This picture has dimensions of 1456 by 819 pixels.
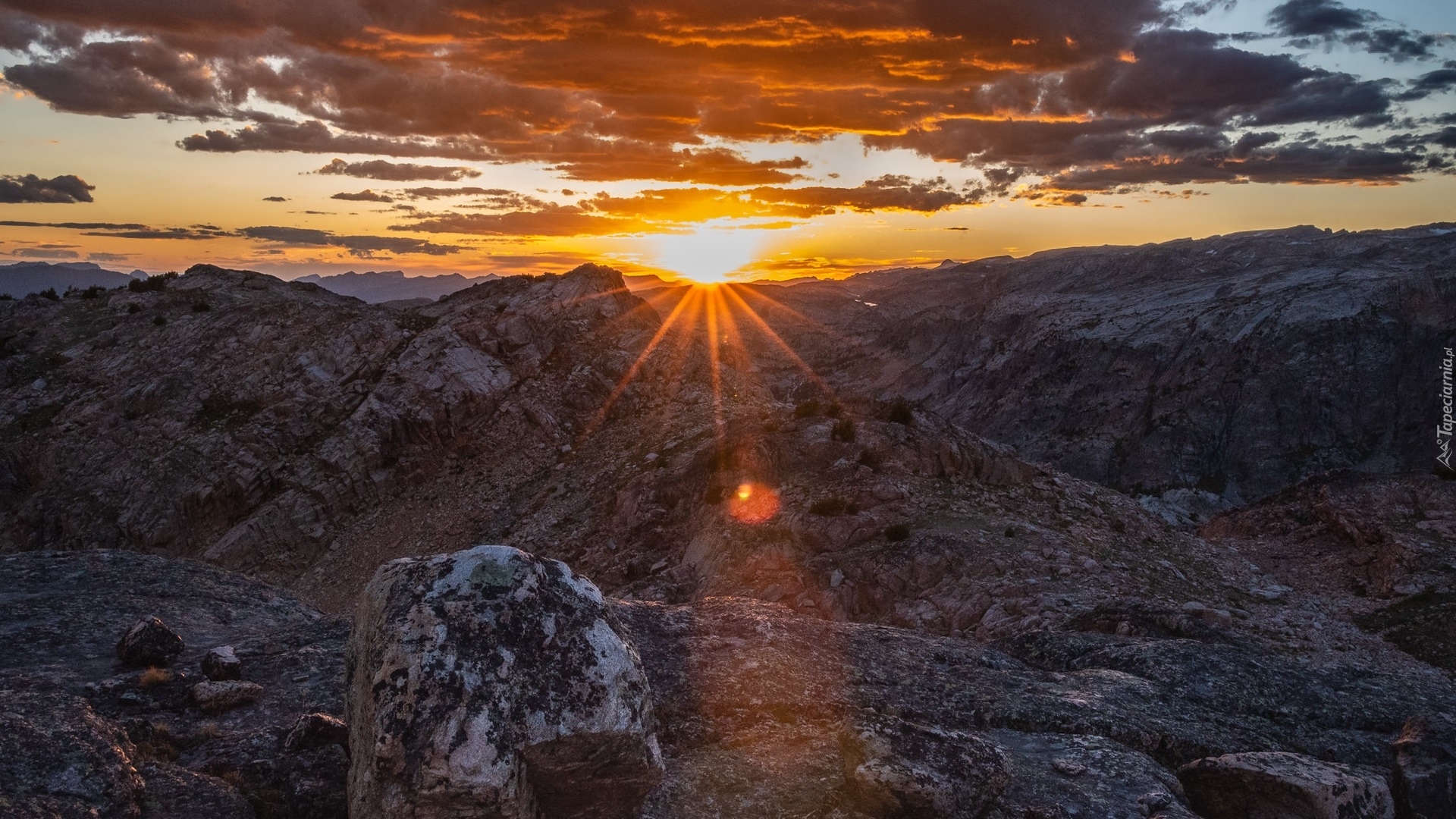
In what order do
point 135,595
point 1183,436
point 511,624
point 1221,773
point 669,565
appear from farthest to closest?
point 1183,436
point 669,565
point 135,595
point 1221,773
point 511,624

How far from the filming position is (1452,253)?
99.2m

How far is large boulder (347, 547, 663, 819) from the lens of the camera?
23.8ft

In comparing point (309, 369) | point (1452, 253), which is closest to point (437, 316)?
point (309, 369)

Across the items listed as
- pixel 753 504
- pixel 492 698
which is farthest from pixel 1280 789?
pixel 753 504

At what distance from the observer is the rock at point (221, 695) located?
11078 mm

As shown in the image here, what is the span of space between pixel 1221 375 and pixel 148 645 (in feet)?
295

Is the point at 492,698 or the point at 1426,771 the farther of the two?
the point at 1426,771

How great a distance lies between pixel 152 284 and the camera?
5056 cm

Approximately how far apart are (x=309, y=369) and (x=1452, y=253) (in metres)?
132

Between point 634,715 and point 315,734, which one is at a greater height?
point 634,715

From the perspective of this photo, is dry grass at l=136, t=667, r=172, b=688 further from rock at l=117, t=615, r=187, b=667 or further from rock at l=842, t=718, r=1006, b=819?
rock at l=842, t=718, r=1006, b=819

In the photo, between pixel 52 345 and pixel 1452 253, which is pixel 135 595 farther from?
pixel 1452 253

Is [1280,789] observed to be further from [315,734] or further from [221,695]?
[221,695]

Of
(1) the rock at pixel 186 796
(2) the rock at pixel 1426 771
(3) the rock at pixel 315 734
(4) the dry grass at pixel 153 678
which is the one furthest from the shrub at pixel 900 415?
(1) the rock at pixel 186 796
